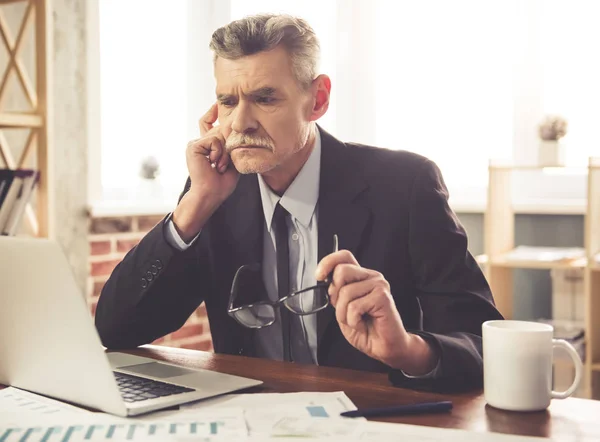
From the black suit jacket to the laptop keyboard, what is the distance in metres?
0.40

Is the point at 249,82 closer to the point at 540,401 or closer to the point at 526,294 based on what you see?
the point at 540,401

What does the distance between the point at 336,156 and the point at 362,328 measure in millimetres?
670

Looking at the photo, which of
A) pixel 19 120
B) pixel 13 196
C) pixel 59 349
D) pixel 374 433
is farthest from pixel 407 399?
pixel 19 120

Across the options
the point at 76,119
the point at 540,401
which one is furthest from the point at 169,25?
the point at 540,401

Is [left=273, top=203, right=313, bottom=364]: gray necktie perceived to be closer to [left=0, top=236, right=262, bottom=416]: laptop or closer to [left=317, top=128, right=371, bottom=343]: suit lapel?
[left=317, top=128, right=371, bottom=343]: suit lapel

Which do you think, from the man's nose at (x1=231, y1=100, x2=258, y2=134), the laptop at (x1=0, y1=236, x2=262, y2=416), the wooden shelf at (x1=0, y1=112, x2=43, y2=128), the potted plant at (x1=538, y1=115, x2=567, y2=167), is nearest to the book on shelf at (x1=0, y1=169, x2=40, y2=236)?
the wooden shelf at (x1=0, y1=112, x2=43, y2=128)

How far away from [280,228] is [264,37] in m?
0.41

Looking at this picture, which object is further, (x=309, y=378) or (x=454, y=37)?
(x=454, y=37)

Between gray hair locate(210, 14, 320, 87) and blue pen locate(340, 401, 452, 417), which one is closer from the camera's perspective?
blue pen locate(340, 401, 452, 417)

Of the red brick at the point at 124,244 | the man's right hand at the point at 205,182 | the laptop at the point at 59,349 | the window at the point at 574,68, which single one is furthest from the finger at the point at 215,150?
the window at the point at 574,68

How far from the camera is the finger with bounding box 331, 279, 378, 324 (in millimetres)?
1132

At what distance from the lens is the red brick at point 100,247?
3.19 metres

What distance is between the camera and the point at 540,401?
41.6 inches

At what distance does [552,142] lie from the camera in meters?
3.18
